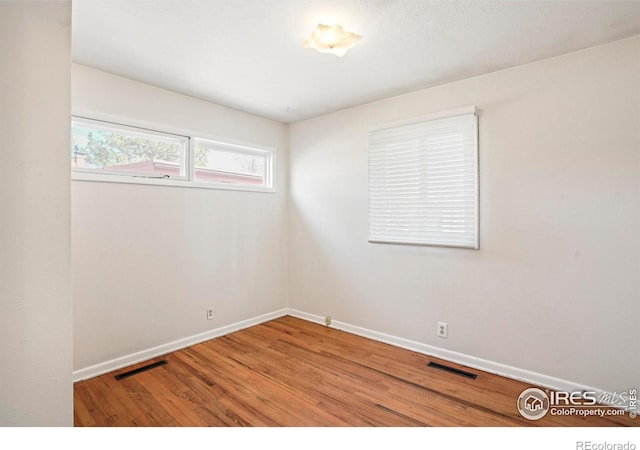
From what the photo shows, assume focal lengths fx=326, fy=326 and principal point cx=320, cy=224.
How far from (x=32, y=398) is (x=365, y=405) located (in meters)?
1.83

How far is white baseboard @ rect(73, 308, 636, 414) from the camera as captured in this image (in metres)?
2.50

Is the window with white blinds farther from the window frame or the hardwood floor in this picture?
the window frame

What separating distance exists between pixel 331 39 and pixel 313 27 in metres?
0.18

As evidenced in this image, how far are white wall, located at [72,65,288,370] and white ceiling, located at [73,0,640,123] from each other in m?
0.30

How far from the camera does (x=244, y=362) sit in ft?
9.59

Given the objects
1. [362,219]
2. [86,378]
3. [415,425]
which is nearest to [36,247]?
[86,378]

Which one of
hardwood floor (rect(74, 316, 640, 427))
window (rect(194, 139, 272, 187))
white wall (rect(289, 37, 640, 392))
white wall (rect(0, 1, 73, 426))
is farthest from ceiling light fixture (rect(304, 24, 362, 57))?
hardwood floor (rect(74, 316, 640, 427))

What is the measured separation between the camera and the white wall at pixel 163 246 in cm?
266

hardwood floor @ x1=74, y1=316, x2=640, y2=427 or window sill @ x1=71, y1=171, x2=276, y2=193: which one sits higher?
window sill @ x1=71, y1=171, x2=276, y2=193

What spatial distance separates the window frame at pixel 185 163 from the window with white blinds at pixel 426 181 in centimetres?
138

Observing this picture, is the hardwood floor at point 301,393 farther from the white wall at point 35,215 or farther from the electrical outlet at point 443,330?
the white wall at point 35,215

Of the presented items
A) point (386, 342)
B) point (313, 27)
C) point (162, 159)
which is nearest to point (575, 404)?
point (386, 342)

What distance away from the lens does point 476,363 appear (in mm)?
2826

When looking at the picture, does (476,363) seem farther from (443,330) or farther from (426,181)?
(426,181)
